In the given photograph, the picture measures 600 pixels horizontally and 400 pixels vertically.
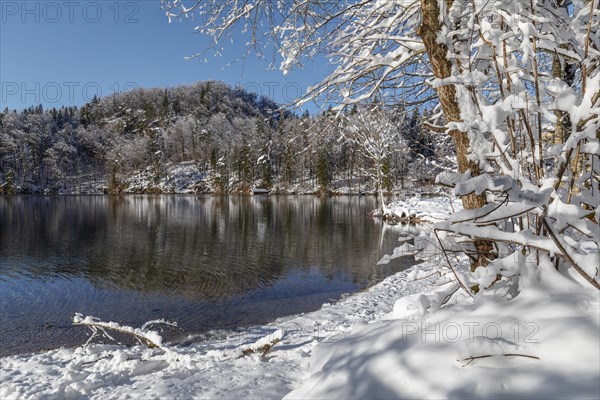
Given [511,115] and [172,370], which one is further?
[172,370]

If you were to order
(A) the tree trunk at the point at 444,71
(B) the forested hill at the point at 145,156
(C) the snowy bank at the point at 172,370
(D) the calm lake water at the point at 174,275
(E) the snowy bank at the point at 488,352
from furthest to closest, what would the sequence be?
(B) the forested hill at the point at 145,156, (D) the calm lake water at the point at 174,275, (C) the snowy bank at the point at 172,370, (A) the tree trunk at the point at 444,71, (E) the snowy bank at the point at 488,352

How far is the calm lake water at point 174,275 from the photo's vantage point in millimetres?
8273

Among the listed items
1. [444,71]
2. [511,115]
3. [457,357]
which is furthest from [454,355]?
[444,71]

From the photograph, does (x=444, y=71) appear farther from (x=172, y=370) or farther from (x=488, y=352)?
(x=172, y=370)

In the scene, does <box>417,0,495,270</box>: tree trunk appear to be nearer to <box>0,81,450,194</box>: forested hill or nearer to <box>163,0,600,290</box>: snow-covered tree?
<box>163,0,600,290</box>: snow-covered tree

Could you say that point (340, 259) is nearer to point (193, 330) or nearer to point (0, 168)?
point (193, 330)

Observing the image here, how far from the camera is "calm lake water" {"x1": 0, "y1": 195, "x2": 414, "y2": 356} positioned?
827cm

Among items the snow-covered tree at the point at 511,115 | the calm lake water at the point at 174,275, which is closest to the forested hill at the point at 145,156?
the calm lake water at the point at 174,275

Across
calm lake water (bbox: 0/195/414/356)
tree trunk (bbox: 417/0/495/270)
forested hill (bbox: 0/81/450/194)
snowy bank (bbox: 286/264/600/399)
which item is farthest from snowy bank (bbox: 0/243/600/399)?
forested hill (bbox: 0/81/450/194)

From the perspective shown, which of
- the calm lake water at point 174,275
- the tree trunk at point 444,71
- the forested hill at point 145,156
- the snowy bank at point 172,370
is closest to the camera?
the tree trunk at point 444,71

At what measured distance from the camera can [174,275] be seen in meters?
12.0

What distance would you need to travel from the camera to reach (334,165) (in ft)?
258

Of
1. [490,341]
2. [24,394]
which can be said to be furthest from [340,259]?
[490,341]

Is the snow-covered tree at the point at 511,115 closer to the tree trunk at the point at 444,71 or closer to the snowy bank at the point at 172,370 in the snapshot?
the tree trunk at the point at 444,71
